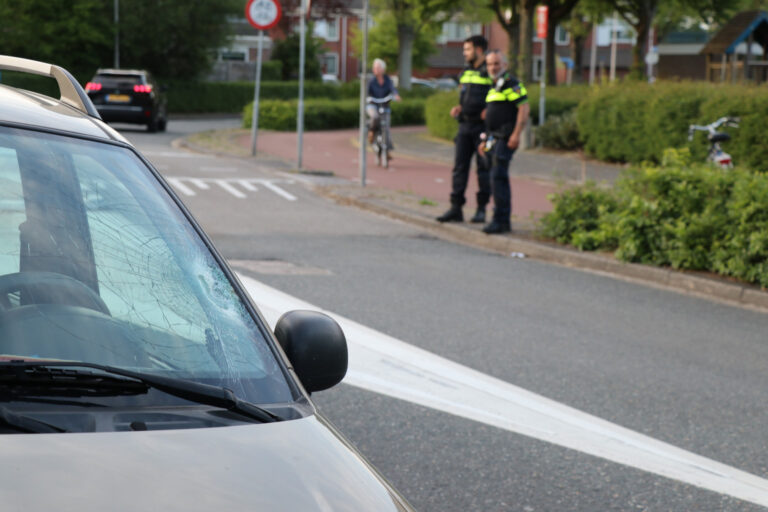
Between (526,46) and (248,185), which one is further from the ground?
(526,46)

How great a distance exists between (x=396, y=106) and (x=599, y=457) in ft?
134

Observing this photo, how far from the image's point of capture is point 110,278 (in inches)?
110

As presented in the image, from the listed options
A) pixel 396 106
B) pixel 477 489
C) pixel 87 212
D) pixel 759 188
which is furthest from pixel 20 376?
pixel 396 106

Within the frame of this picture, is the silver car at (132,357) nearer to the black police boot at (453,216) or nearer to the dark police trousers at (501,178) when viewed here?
the dark police trousers at (501,178)

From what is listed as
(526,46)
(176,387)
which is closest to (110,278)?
(176,387)

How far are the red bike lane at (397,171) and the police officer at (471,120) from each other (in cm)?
72

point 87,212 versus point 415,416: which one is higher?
point 87,212

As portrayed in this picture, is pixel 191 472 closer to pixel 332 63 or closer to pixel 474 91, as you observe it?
pixel 474 91

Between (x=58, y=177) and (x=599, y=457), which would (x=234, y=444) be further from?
(x=599, y=457)

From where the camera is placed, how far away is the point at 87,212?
2.85 metres

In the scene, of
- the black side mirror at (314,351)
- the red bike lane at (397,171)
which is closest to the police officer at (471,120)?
the red bike lane at (397,171)

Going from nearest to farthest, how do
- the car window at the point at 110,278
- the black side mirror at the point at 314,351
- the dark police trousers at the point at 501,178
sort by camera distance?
the car window at the point at 110,278 < the black side mirror at the point at 314,351 < the dark police trousers at the point at 501,178

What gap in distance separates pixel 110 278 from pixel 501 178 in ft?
34.2

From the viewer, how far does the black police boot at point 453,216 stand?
46.7ft
